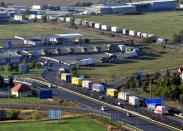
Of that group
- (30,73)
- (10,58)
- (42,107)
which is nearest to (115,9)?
(10,58)

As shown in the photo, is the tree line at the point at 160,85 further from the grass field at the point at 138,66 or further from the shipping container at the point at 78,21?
the shipping container at the point at 78,21

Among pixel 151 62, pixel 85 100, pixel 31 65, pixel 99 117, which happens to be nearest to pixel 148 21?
pixel 151 62

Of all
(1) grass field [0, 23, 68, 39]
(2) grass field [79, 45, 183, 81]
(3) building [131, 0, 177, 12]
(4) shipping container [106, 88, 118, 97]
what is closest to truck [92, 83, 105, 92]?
(4) shipping container [106, 88, 118, 97]

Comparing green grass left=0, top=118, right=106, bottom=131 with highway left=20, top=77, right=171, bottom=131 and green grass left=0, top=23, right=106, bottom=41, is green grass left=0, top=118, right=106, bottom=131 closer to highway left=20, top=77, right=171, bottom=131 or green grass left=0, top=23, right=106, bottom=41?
highway left=20, top=77, right=171, bottom=131

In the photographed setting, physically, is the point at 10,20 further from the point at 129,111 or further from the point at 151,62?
the point at 129,111

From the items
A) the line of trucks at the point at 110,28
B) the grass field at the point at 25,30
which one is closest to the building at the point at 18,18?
the grass field at the point at 25,30
